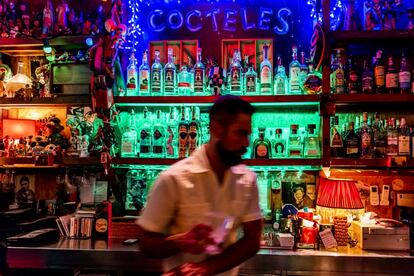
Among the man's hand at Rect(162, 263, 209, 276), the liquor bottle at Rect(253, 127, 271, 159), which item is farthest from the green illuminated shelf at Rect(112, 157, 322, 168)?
the man's hand at Rect(162, 263, 209, 276)

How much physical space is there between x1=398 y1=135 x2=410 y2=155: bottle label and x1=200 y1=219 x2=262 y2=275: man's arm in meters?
1.85

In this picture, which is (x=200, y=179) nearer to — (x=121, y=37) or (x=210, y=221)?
(x=210, y=221)

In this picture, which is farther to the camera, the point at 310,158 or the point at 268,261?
the point at 310,158

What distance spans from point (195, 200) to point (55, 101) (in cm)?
213

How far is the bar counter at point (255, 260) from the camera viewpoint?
252 cm

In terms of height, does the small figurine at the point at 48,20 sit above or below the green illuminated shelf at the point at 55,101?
above

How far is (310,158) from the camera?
2.89m

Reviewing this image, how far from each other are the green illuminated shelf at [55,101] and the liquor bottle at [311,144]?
1.62 m

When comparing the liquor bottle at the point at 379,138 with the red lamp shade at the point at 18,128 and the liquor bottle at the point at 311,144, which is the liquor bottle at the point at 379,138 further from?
the red lamp shade at the point at 18,128

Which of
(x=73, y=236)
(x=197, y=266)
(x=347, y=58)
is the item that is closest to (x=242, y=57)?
(x=347, y=58)

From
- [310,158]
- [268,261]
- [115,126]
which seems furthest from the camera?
[115,126]

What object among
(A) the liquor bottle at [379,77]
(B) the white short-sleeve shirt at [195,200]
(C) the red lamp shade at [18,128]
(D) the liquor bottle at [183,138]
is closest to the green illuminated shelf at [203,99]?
(D) the liquor bottle at [183,138]

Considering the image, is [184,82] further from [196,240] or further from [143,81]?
[196,240]

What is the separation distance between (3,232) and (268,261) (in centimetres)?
192
